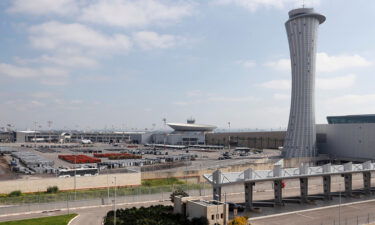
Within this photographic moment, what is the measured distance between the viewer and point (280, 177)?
42.1 metres

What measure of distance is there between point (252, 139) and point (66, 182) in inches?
4012

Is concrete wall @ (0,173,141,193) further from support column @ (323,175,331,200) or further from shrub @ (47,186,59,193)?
support column @ (323,175,331,200)

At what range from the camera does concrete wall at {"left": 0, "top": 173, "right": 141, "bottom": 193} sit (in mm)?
46938

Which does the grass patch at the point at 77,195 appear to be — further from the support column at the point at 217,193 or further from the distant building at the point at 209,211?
the support column at the point at 217,193

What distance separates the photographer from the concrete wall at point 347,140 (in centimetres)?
9129

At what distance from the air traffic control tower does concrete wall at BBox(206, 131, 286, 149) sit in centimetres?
3187

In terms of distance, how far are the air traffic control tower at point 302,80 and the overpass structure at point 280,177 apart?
4295cm

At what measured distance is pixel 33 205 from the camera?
41281 millimetres

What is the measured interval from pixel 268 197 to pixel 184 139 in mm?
120612

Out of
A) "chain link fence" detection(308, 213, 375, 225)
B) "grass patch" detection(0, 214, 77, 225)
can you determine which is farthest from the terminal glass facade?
"grass patch" detection(0, 214, 77, 225)

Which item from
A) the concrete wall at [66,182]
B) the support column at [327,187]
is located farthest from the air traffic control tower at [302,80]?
the concrete wall at [66,182]

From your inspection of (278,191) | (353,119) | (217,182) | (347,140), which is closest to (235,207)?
(217,182)

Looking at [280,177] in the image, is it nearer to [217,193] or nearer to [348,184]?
[217,193]

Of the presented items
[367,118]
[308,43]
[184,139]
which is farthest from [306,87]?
[184,139]
